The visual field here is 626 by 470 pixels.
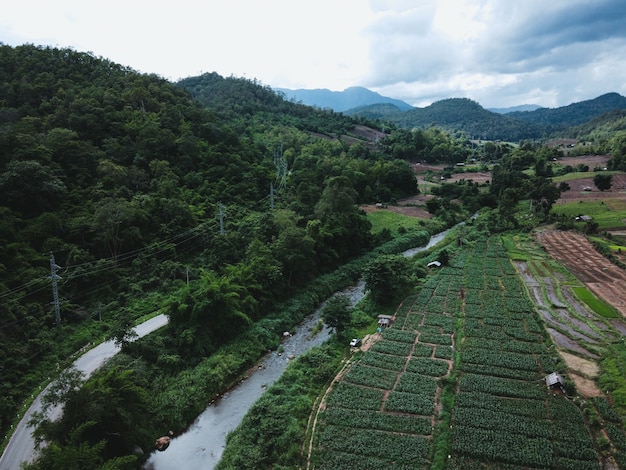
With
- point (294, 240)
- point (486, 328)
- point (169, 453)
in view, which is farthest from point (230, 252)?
point (486, 328)

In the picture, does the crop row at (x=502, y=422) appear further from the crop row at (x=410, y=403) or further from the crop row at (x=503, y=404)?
the crop row at (x=410, y=403)

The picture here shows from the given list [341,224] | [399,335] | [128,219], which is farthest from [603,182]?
[128,219]

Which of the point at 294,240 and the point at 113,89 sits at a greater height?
the point at 113,89

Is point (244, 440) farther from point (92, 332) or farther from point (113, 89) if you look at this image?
point (113, 89)

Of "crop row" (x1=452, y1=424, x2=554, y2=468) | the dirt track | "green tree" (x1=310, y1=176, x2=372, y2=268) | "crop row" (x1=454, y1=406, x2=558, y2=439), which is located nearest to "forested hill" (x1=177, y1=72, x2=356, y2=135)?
"green tree" (x1=310, y1=176, x2=372, y2=268)

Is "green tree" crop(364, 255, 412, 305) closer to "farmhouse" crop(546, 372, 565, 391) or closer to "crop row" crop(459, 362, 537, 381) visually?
"crop row" crop(459, 362, 537, 381)

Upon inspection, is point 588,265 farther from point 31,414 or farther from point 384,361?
point 31,414

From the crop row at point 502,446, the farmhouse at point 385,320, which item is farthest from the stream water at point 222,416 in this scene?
the crop row at point 502,446
